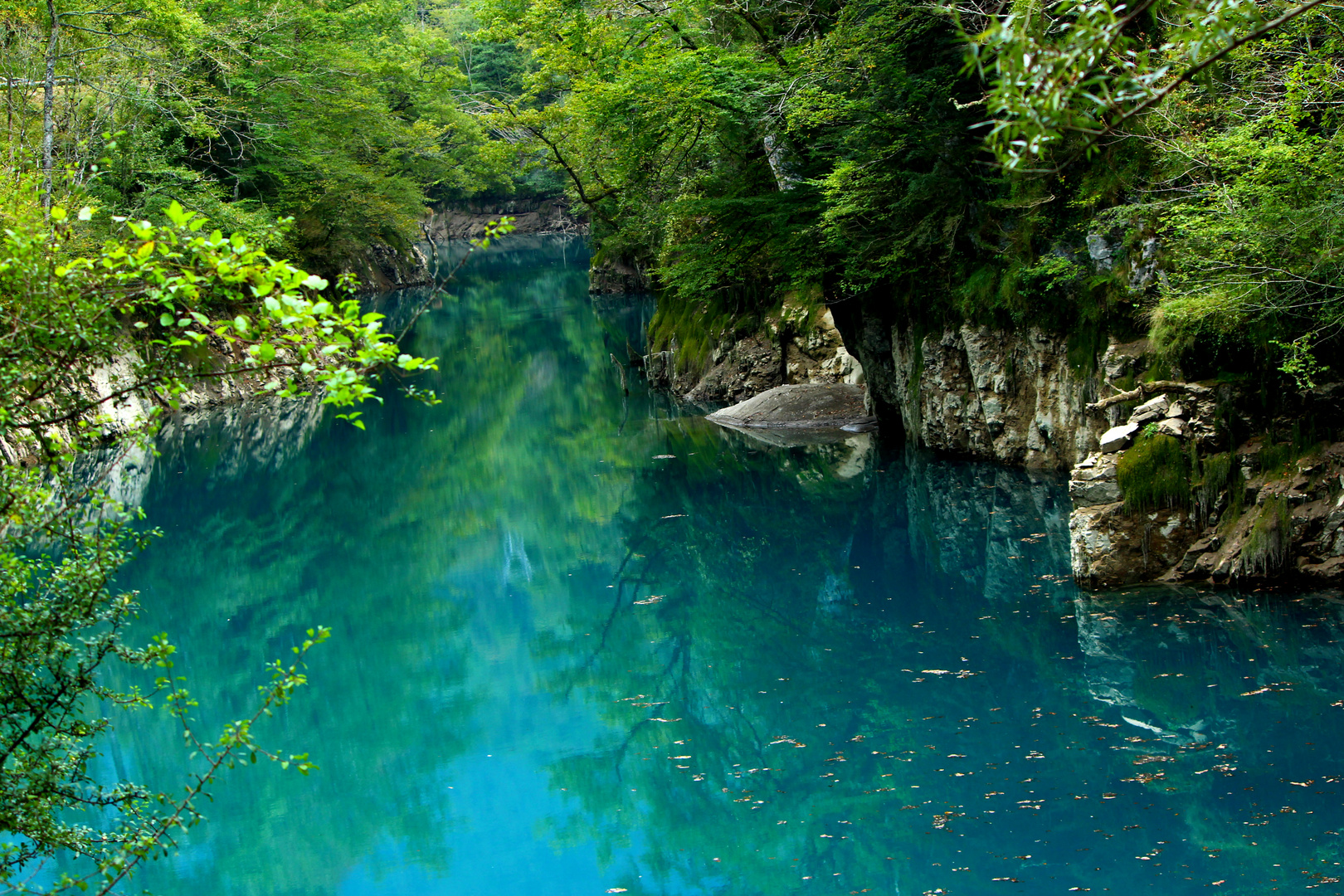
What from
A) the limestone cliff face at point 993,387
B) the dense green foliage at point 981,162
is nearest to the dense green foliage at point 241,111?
the dense green foliage at point 981,162

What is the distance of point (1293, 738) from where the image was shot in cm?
896

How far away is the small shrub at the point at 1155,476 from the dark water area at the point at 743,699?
1.00m

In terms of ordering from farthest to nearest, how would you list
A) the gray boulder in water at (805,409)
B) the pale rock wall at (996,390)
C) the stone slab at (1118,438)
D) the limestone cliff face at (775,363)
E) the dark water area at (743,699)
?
the limestone cliff face at (775,363)
the gray boulder in water at (805,409)
the pale rock wall at (996,390)
the stone slab at (1118,438)
the dark water area at (743,699)

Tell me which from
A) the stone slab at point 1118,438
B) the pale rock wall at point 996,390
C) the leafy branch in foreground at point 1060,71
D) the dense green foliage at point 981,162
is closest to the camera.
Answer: the leafy branch in foreground at point 1060,71

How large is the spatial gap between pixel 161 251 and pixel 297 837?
7.09m

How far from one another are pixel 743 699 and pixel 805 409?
12.9 m

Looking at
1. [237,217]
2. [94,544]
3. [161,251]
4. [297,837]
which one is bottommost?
[297,837]

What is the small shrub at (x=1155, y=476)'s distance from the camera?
38.5ft

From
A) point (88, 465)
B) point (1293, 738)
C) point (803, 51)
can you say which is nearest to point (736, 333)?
point (803, 51)

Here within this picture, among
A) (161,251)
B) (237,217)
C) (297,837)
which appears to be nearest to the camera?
(161,251)

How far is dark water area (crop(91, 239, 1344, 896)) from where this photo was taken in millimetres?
8297

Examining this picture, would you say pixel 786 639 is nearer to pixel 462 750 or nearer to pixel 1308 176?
pixel 462 750

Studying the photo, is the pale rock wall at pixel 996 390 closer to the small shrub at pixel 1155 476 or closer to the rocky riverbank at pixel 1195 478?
the rocky riverbank at pixel 1195 478

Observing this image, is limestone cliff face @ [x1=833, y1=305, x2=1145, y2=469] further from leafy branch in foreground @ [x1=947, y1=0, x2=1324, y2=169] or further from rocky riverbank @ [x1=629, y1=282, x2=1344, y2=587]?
leafy branch in foreground @ [x1=947, y1=0, x2=1324, y2=169]
